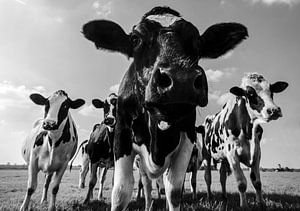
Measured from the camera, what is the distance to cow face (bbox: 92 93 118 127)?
8169 mm

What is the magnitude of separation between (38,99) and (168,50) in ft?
20.9

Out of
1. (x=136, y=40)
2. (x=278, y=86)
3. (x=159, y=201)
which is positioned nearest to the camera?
(x=136, y=40)

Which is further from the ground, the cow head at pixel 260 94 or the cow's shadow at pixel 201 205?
the cow head at pixel 260 94

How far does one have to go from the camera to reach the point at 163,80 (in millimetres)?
2645

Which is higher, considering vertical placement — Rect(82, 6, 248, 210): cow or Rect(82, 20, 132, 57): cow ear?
Rect(82, 20, 132, 57): cow ear

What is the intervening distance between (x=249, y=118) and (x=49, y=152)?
5.27 metres

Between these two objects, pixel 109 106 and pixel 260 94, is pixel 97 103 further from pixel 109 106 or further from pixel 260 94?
pixel 260 94

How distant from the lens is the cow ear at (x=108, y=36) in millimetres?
3893

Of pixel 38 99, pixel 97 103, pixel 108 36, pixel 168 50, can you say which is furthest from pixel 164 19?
pixel 97 103

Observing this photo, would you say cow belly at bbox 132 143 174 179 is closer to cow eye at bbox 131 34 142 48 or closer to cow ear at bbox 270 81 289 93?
cow eye at bbox 131 34 142 48

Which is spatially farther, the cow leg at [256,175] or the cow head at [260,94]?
the cow leg at [256,175]

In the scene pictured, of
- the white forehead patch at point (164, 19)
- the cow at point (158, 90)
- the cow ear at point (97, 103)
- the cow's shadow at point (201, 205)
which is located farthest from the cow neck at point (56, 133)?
the white forehead patch at point (164, 19)

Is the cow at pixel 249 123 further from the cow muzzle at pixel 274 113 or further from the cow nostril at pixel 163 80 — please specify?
the cow nostril at pixel 163 80

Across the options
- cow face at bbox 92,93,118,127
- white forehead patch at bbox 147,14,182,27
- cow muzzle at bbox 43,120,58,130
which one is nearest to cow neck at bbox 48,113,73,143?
cow muzzle at bbox 43,120,58,130
